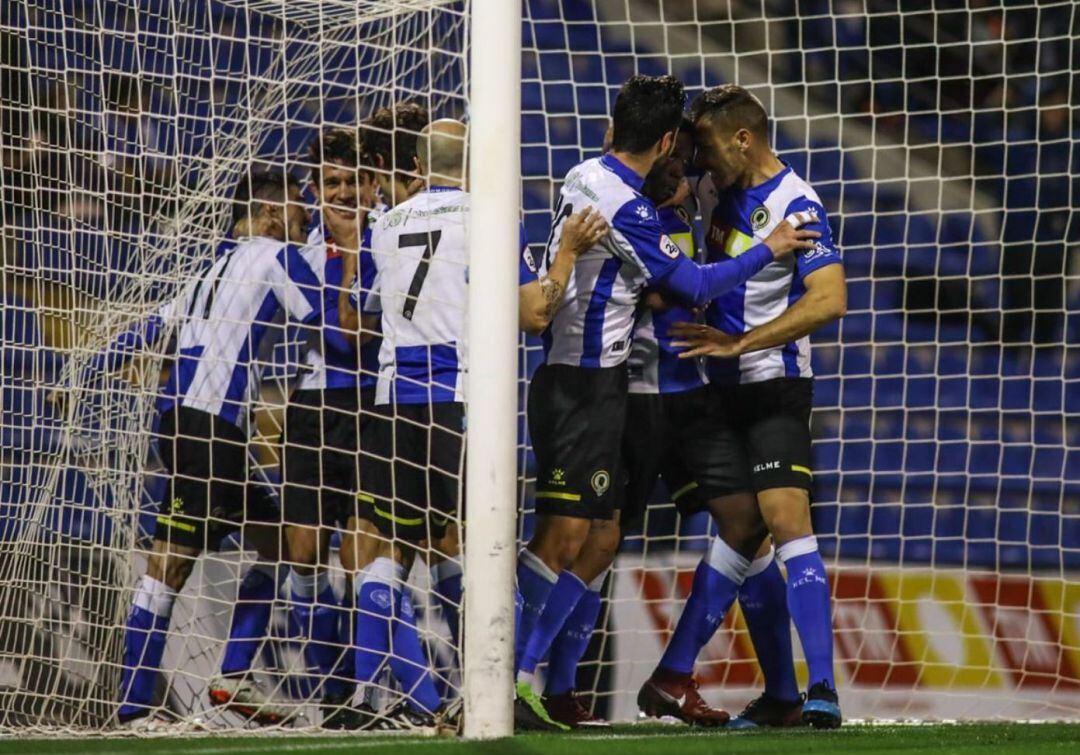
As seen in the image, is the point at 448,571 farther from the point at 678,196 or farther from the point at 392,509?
the point at 678,196

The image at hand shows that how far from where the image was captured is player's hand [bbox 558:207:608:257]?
170 inches

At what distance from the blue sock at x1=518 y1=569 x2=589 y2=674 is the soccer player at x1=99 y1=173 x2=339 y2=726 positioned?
3.63 feet

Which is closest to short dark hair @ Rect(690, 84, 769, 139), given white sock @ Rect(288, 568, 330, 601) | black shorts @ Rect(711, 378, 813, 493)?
black shorts @ Rect(711, 378, 813, 493)

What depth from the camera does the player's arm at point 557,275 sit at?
4270 millimetres

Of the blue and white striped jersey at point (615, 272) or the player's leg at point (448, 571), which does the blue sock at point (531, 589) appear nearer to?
the player's leg at point (448, 571)

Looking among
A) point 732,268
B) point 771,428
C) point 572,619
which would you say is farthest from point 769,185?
point 572,619

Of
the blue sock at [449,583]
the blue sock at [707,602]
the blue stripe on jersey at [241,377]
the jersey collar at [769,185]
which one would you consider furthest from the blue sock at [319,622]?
the jersey collar at [769,185]

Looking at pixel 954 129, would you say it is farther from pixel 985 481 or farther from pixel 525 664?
pixel 525 664

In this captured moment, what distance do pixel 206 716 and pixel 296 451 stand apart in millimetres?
1085

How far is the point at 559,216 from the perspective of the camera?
4.54 meters

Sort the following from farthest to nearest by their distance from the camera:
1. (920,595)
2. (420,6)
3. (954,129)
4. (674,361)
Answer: (954,129)
(920,595)
(674,361)
(420,6)

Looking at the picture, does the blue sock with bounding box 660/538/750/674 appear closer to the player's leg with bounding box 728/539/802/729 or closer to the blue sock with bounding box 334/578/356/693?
the player's leg with bounding box 728/539/802/729

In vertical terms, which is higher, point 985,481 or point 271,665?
point 985,481

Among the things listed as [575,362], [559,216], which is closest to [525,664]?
[575,362]
